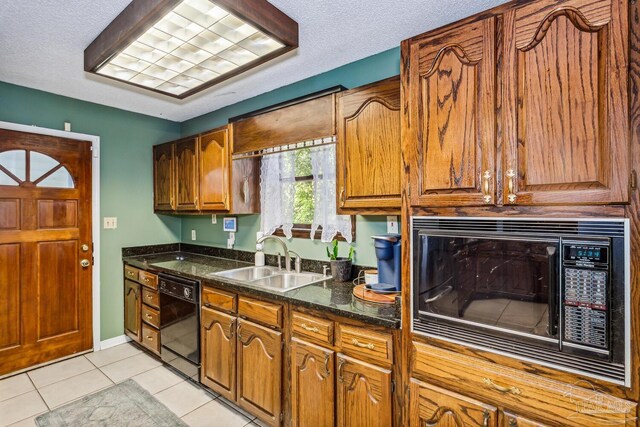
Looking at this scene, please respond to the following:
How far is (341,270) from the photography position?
7.47 feet

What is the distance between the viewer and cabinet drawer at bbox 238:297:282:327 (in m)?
1.94

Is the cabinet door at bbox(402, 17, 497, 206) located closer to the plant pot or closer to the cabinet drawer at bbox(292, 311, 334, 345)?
the cabinet drawer at bbox(292, 311, 334, 345)

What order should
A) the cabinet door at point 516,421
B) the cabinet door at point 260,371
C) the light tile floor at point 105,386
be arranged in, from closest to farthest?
the cabinet door at point 516,421
the cabinet door at point 260,371
the light tile floor at point 105,386

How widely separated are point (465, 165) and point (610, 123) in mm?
453

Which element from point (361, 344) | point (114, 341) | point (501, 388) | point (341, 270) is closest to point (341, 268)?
point (341, 270)

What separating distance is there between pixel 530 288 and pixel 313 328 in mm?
1070

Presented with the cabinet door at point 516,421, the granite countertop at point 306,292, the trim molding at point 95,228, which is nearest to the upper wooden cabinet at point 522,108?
the granite countertop at point 306,292

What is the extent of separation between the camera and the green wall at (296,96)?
2205mm

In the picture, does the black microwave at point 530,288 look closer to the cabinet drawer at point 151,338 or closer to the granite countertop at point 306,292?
the granite countertop at point 306,292

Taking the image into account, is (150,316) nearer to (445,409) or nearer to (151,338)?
(151,338)

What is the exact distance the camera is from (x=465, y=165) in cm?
132

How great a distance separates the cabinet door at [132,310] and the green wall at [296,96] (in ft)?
2.57

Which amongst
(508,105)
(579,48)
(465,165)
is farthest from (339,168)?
(579,48)

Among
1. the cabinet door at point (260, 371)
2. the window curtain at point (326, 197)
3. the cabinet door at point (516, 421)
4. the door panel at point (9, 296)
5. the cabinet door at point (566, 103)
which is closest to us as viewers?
the cabinet door at point (566, 103)
